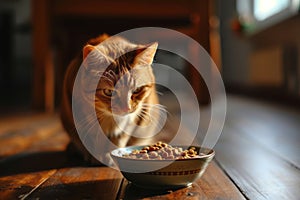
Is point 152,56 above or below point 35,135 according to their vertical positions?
above

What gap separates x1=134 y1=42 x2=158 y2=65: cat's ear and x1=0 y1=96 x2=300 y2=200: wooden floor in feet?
0.94

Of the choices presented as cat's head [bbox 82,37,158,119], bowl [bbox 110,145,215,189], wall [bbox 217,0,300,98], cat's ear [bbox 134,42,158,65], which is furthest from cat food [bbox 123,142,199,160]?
wall [bbox 217,0,300,98]

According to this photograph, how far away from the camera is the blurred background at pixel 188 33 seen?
98.7 inches

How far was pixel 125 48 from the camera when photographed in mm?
1253

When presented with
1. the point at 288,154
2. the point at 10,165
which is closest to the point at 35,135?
the point at 10,165

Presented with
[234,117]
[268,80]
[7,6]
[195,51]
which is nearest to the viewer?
[234,117]

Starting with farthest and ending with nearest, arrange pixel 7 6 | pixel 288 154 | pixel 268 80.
A: 1. pixel 7 6
2. pixel 268 80
3. pixel 288 154

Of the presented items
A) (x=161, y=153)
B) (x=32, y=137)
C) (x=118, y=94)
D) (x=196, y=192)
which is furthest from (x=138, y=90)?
(x=32, y=137)

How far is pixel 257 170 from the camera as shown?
3.75ft

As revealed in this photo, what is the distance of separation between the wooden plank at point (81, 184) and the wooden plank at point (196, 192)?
3cm

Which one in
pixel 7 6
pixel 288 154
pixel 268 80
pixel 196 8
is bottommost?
pixel 288 154

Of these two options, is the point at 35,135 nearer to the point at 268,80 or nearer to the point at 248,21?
the point at 268,80

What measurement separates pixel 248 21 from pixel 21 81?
12.8 feet

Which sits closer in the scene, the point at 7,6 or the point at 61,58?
the point at 61,58
